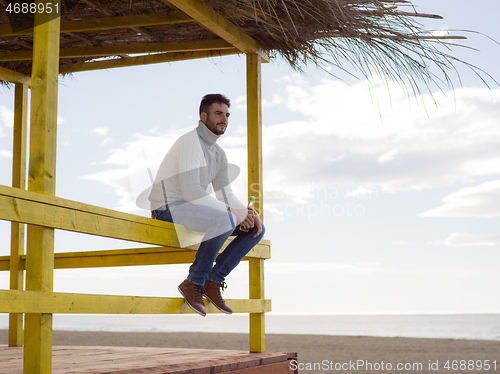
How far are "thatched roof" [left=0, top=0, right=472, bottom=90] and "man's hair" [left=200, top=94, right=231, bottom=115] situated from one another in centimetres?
70

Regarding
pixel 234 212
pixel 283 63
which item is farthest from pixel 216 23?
pixel 234 212

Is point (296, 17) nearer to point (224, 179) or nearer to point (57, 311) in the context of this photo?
point (224, 179)

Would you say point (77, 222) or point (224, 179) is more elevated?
point (224, 179)

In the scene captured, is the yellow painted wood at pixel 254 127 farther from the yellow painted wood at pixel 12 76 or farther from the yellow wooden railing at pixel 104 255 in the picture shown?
the yellow painted wood at pixel 12 76

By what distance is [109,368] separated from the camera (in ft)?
11.6

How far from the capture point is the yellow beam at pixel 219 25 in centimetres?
385

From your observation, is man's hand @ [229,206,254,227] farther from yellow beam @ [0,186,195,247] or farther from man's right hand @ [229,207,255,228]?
yellow beam @ [0,186,195,247]

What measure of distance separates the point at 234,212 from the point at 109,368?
1.36m

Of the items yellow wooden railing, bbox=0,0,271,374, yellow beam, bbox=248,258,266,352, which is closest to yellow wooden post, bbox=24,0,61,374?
yellow wooden railing, bbox=0,0,271,374

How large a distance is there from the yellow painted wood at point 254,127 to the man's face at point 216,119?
2.93ft

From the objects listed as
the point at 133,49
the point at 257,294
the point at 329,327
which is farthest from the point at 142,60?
the point at 329,327

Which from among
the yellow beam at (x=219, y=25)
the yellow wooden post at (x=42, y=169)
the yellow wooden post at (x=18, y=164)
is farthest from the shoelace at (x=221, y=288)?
the yellow wooden post at (x=18, y=164)

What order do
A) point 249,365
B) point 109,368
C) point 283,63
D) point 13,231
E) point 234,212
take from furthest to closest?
point 13,231
point 283,63
point 249,365
point 234,212
point 109,368

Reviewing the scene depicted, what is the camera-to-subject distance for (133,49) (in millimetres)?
5074
